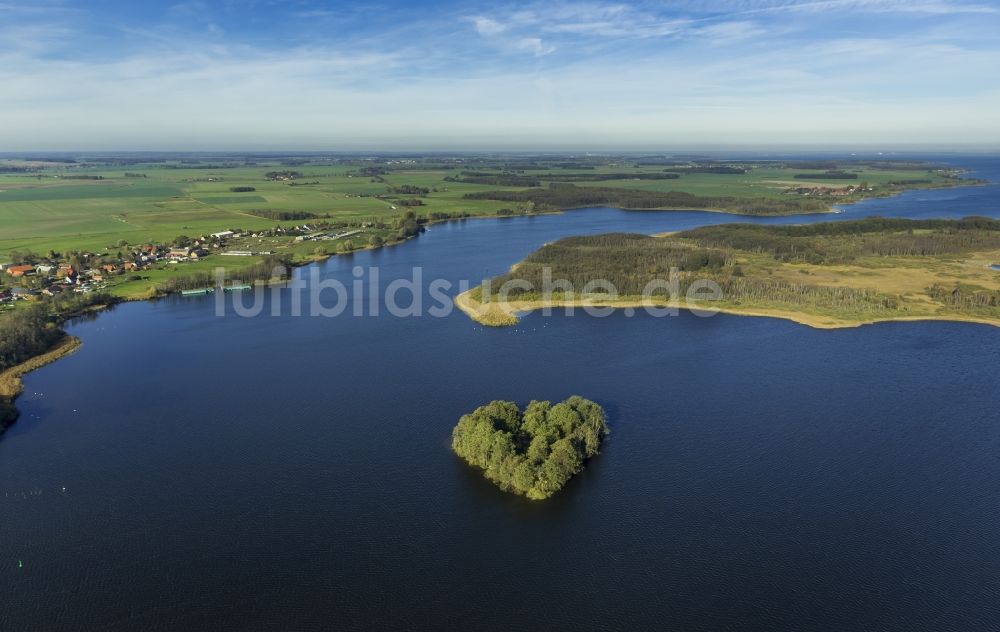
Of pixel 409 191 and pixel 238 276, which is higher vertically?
pixel 409 191

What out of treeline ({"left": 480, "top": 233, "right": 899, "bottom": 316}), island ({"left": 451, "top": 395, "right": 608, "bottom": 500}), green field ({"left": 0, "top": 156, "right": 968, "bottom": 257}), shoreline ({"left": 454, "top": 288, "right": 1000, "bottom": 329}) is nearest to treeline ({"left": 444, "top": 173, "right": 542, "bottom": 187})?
green field ({"left": 0, "top": 156, "right": 968, "bottom": 257})

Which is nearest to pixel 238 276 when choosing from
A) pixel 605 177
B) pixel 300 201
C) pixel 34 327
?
pixel 34 327

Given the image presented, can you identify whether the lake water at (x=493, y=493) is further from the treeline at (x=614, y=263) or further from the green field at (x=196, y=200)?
the green field at (x=196, y=200)

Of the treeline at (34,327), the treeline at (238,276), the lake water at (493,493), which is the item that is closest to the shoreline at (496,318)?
the treeline at (34,327)

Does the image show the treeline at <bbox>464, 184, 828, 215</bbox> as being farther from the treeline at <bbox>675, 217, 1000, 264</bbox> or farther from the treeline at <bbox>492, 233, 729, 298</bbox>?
the treeline at <bbox>492, 233, 729, 298</bbox>

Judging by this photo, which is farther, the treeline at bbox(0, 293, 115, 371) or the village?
the village

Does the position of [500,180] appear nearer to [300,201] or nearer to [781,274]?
[300,201]

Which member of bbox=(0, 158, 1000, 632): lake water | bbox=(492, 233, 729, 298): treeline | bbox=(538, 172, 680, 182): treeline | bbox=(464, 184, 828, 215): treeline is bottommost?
bbox=(0, 158, 1000, 632): lake water
